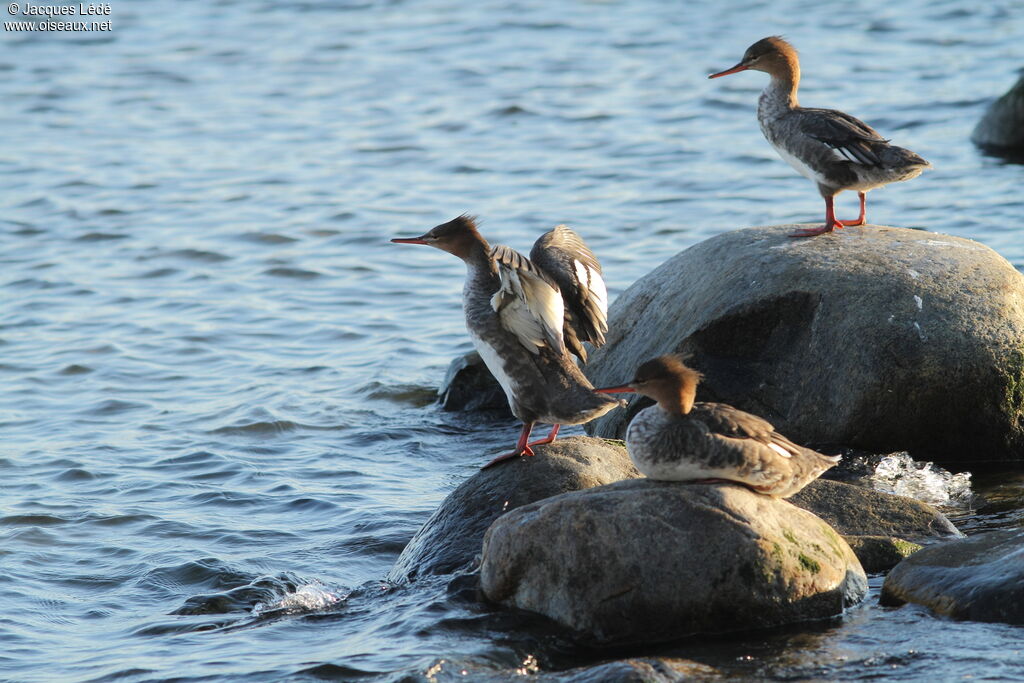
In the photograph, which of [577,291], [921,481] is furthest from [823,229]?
[577,291]

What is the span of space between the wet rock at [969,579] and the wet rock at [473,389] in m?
4.03

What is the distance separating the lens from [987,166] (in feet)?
46.0

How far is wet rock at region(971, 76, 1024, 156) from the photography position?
14.3 meters

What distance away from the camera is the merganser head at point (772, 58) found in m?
8.50

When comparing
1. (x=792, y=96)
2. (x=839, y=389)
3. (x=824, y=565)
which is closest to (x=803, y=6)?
(x=792, y=96)

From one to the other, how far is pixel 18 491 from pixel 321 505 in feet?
6.53

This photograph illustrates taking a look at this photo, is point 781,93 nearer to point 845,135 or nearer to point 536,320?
point 845,135

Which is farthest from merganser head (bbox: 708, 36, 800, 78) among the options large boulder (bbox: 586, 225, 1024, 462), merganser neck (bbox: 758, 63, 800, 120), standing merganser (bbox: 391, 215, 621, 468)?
standing merganser (bbox: 391, 215, 621, 468)

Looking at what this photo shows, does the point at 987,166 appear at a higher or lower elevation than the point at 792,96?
lower

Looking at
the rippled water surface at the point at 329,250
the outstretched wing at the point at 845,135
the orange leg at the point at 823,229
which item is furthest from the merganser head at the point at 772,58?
the rippled water surface at the point at 329,250

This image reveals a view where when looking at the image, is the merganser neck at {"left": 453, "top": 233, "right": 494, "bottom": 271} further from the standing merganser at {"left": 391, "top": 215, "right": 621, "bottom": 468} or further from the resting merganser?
the resting merganser

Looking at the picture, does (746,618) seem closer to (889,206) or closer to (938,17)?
(889,206)

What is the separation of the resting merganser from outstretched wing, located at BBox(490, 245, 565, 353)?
221cm

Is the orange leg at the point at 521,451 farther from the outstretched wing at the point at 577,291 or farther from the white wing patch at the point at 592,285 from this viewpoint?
the white wing patch at the point at 592,285
